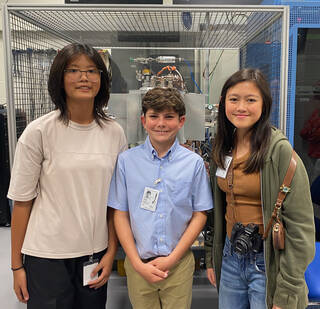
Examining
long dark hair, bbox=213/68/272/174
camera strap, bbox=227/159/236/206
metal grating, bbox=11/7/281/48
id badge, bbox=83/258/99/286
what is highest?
metal grating, bbox=11/7/281/48

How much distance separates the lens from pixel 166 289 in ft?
3.83

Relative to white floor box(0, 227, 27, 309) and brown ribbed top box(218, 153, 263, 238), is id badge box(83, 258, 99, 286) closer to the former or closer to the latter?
brown ribbed top box(218, 153, 263, 238)

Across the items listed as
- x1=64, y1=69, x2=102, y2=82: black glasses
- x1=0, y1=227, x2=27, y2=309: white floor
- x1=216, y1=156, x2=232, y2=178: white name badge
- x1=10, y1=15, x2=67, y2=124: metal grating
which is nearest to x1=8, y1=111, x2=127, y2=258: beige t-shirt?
x1=64, y1=69, x2=102, y2=82: black glasses

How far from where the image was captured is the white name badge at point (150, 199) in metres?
1.12

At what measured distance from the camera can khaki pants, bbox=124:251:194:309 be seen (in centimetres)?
116

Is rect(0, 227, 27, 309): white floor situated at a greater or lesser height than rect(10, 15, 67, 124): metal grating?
lesser

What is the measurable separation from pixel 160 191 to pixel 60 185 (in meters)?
0.39

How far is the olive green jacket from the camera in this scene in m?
0.97

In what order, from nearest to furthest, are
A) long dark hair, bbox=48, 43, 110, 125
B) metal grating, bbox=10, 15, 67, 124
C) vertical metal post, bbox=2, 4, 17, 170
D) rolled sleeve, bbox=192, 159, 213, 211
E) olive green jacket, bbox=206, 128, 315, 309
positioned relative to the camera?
olive green jacket, bbox=206, 128, 315, 309, long dark hair, bbox=48, 43, 110, 125, rolled sleeve, bbox=192, 159, 213, 211, vertical metal post, bbox=2, 4, 17, 170, metal grating, bbox=10, 15, 67, 124

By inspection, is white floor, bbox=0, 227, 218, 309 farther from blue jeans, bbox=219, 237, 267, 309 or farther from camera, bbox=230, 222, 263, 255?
camera, bbox=230, 222, 263, 255

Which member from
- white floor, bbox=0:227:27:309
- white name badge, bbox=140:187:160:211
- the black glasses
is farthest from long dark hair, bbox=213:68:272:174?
white floor, bbox=0:227:27:309

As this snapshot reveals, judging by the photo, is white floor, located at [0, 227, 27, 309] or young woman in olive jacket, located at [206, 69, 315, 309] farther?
white floor, located at [0, 227, 27, 309]

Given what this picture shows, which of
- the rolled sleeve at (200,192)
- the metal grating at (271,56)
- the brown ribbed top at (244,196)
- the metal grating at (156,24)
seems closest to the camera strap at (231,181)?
the brown ribbed top at (244,196)

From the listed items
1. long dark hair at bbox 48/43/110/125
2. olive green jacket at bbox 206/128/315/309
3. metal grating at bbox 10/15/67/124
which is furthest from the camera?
metal grating at bbox 10/15/67/124
